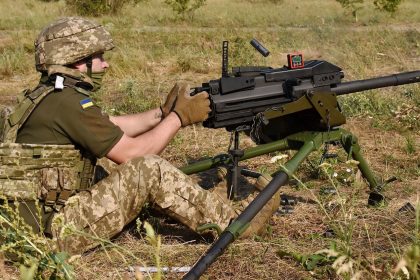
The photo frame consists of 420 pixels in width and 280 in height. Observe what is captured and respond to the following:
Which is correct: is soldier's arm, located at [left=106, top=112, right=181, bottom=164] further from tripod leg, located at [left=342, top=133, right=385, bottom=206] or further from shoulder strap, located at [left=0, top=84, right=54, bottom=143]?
tripod leg, located at [left=342, top=133, right=385, bottom=206]

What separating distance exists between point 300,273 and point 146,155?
1074mm

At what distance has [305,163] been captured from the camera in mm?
5383

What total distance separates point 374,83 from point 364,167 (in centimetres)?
57

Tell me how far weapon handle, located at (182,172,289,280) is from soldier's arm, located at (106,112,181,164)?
0.79 metres

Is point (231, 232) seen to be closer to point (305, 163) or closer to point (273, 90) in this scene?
point (273, 90)

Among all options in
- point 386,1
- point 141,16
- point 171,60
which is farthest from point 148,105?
point 386,1

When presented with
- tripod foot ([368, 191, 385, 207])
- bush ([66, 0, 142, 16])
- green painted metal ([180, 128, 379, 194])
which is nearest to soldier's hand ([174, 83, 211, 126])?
green painted metal ([180, 128, 379, 194])

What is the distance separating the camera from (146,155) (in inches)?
139

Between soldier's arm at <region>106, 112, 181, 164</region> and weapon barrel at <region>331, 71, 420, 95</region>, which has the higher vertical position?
weapon barrel at <region>331, 71, 420, 95</region>

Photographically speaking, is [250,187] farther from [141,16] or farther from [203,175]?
[141,16]

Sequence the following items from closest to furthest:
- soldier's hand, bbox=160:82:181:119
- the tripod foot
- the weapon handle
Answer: the weapon handle → soldier's hand, bbox=160:82:181:119 → the tripod foot

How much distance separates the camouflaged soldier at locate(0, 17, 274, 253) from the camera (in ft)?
11.1

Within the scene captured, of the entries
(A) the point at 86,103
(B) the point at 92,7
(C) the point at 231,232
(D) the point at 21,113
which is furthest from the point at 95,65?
(B) the point at 92,7

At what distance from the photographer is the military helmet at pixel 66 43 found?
11.7 feet
